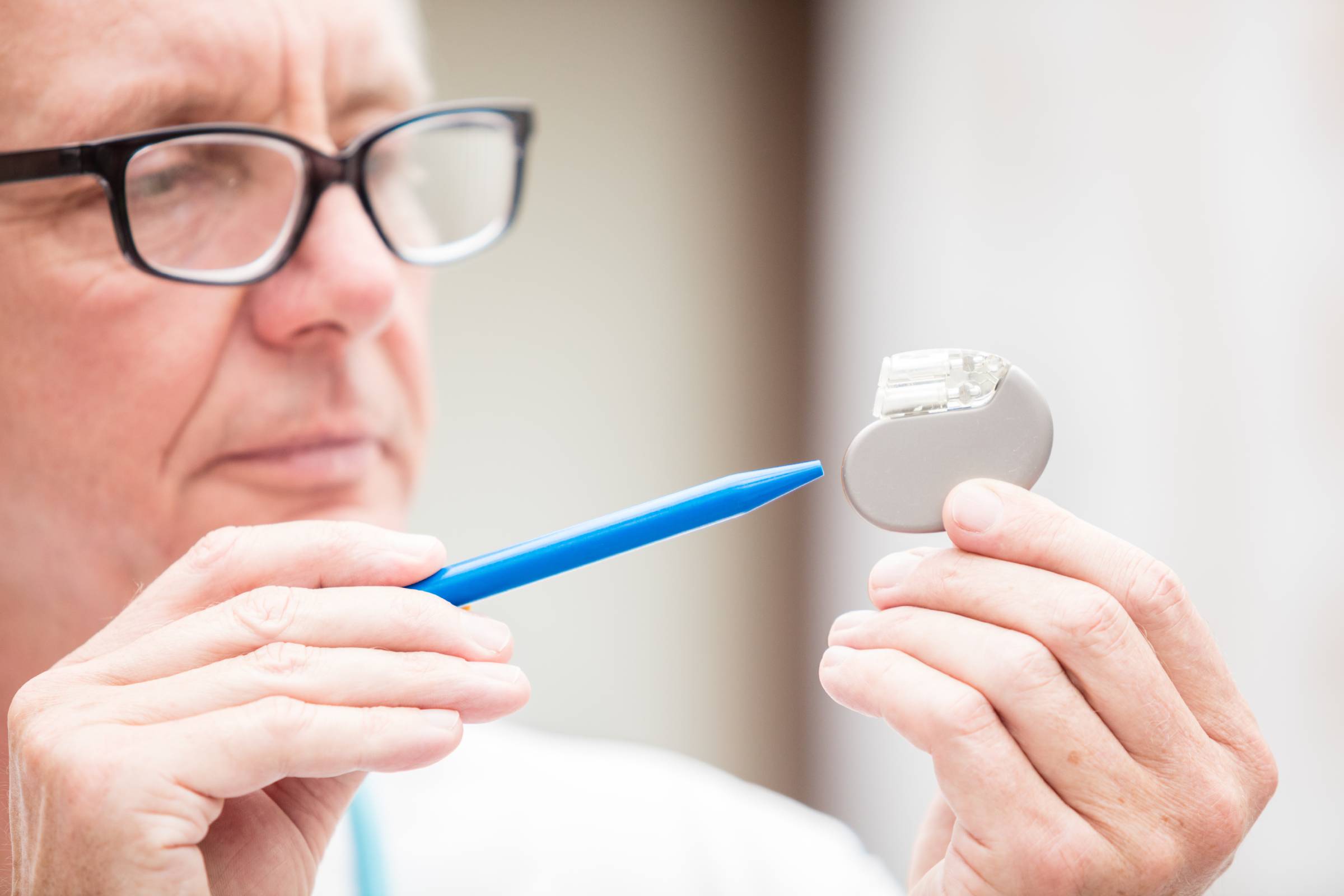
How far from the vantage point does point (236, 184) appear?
95 cm

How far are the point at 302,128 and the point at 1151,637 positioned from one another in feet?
2.90

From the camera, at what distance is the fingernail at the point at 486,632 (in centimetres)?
63

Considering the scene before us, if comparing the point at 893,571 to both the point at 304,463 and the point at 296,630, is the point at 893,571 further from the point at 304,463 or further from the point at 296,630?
the point at 304,463

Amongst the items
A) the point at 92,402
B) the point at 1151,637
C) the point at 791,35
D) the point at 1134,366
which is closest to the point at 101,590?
the point at 92,402

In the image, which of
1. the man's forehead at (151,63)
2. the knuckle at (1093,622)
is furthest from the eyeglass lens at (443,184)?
the knuckle at (1093,622)

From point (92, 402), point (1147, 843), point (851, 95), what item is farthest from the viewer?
point (851, 95)

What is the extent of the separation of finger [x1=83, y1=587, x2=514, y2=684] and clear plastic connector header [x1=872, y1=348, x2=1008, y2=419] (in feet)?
1.04

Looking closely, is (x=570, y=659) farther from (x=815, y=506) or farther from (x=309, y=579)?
(x=309, y=579)

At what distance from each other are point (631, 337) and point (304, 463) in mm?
1499

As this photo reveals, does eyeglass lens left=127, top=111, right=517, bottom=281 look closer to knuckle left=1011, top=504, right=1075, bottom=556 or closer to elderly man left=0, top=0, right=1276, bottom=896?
elderly man left=0, top=0, right=1276, bottom=896

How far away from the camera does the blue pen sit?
602mm

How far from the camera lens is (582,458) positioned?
96.4 inches

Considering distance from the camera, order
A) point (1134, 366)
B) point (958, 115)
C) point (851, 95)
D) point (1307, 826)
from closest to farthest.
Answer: point (1307, 826)
point (1134, 366)
point (958, 115)
point (851, 95)

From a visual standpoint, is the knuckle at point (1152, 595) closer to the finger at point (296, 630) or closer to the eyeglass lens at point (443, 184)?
the finger at point (296, 630)
